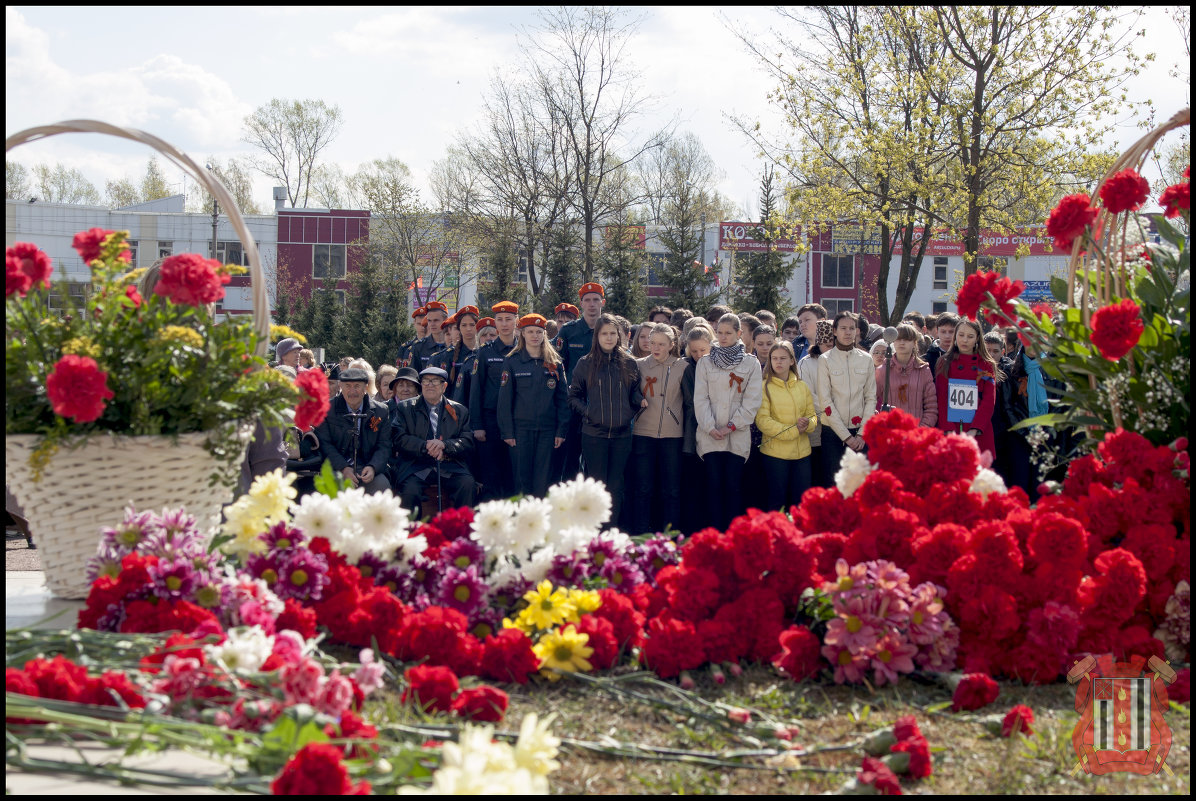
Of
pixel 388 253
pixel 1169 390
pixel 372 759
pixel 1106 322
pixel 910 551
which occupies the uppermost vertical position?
pixel 388 253

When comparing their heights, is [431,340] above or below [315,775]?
above

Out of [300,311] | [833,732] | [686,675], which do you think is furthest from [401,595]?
[300,311]

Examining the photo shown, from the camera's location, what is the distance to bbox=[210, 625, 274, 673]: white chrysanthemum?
223 cm

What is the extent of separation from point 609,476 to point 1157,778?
5504mm

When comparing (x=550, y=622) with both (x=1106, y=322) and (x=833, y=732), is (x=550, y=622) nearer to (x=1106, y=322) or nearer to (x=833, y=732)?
(x=833, y=732)

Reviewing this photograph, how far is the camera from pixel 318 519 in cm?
297

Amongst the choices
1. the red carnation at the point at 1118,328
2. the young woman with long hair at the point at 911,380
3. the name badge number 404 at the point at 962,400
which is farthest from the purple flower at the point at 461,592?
the name badge number 404 at the point at 962,400

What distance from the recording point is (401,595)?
3.03 metres

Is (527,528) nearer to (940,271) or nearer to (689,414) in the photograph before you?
(689,414)

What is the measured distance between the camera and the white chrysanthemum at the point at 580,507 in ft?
10.3

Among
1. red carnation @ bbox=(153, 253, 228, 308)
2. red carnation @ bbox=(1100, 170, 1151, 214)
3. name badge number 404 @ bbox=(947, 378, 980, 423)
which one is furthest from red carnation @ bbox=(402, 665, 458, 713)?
name badge number 404 @ bbox=(947, 378, 980, 423)

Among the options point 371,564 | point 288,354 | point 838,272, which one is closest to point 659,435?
point 288,354

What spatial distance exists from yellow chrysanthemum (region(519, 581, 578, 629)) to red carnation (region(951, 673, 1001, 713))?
3.66 feet

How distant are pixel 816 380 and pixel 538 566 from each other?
5.25 m
